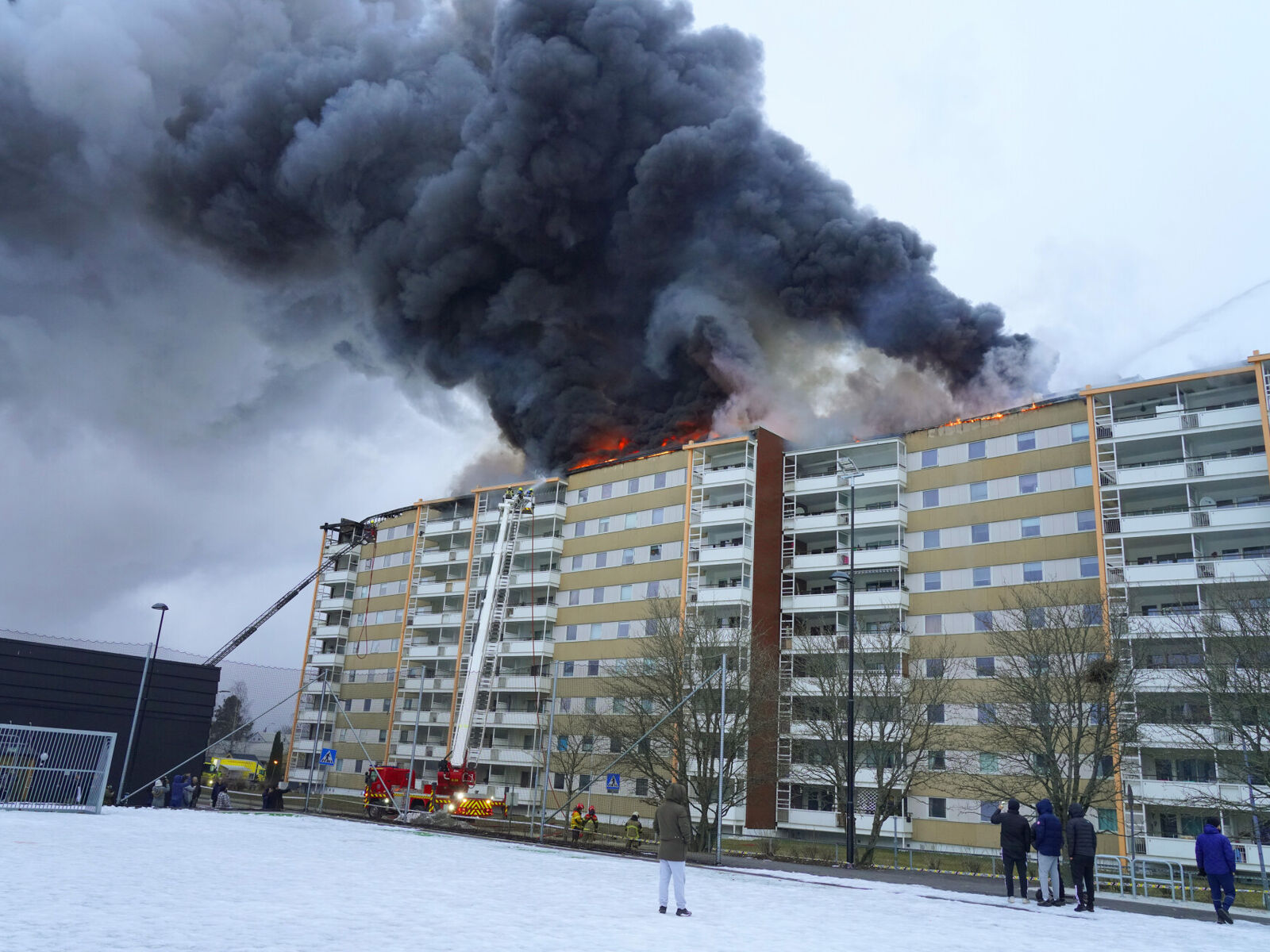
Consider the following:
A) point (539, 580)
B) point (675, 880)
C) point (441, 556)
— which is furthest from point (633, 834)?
point (441, 556)

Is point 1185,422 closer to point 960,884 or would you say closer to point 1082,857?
point 960,884

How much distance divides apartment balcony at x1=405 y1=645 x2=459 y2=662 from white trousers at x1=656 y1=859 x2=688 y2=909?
64544 millimetres

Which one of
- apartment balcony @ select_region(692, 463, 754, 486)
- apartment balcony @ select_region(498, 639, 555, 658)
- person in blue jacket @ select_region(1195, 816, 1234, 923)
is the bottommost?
person in blue jacket @ select_region(1195, 816, 1234, 923)

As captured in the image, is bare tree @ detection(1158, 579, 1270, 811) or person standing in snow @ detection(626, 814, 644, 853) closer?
bare tree @ detection(1158, 579, 1270, 811)

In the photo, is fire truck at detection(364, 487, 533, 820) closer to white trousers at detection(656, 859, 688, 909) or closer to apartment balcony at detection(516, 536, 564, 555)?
apartment balcony at detection(516, 536, 564, 555)

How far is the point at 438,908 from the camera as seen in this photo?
12867 mm

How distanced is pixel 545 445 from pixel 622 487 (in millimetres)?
9152

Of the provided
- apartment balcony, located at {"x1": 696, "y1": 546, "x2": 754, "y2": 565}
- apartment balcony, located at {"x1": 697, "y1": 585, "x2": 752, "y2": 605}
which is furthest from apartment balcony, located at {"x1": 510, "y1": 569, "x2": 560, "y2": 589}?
apartment balcony, located at {"x1": 697, "y1": 585, "x2": 752, "y2": 605}

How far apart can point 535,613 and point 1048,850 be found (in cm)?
5521

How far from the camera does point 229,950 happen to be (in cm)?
846

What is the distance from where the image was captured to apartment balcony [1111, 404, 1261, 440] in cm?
4984

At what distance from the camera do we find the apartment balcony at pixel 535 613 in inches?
2810

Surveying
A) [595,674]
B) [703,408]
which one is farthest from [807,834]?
[703,408]

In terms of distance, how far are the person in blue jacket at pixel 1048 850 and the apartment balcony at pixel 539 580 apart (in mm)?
55142
